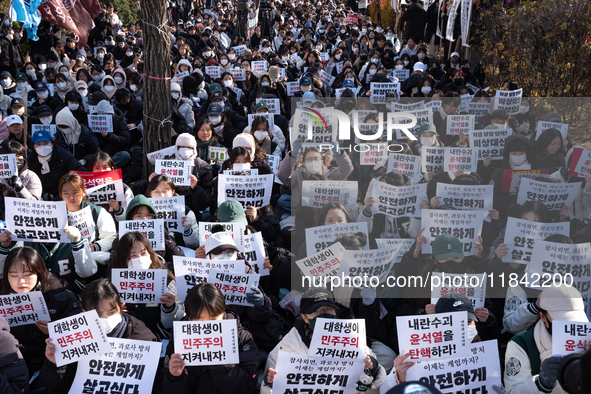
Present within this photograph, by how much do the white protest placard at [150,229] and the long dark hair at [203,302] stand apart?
143cm

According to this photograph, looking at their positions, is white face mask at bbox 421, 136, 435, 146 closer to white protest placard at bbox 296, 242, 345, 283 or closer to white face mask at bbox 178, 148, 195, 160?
white face mask at bbox 178, 148, 195, 160

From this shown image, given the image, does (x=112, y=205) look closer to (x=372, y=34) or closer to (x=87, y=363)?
(x=87, y=363)

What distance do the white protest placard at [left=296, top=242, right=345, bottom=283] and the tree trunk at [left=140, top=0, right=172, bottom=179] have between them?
4181 mm

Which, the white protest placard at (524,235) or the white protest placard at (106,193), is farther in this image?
the white protest placard at (106,193)

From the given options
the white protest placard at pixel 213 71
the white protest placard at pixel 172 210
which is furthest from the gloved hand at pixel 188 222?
the white protest placard at pixel 213 71

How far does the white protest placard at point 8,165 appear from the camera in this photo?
658 centimetres

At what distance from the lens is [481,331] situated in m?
4.25

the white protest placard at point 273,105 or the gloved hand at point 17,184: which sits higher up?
the white protest placard at point 273,105

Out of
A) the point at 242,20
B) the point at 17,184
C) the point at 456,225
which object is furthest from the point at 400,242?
the point at 242,20

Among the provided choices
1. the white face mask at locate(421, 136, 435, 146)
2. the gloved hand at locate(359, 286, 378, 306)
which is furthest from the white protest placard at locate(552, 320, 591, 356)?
the white face mask at locate(421, 136, 435, 146)

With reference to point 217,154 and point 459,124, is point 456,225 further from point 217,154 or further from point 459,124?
point 459,124

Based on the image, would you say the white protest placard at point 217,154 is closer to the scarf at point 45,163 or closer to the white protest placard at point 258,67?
the scarf at point 45,163

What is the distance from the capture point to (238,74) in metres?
13.3

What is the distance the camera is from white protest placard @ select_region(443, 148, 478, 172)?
22.6ft
